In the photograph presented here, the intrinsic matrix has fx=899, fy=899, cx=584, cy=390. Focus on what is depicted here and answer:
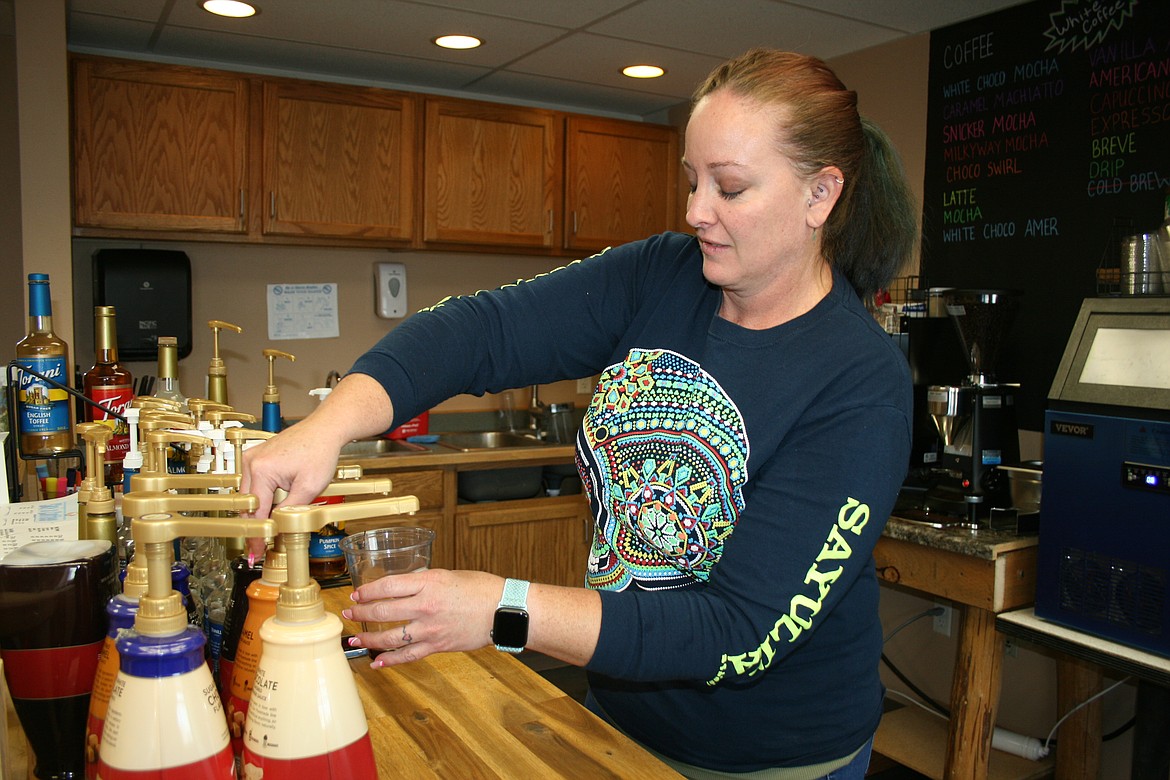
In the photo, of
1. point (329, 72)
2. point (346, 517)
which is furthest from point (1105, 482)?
point (329, 72)

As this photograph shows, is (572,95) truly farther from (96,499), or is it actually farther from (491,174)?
(96,499)

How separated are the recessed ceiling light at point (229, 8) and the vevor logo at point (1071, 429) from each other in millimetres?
2624

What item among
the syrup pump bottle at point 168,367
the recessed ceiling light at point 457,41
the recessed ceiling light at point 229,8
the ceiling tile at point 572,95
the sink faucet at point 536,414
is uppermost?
the ceiling tile at point 572,95

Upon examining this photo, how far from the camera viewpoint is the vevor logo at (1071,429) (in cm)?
198

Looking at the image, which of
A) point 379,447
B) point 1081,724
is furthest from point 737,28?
point 1081,724

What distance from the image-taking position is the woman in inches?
38.1

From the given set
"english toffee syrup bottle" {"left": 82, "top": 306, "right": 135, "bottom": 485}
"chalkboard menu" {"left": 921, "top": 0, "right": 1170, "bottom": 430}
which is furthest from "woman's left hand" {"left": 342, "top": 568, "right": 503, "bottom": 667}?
"chalkboard menu" {"left": 921, "top": 0, "right": 1170, "bottom": 430}

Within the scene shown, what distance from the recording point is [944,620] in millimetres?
3074

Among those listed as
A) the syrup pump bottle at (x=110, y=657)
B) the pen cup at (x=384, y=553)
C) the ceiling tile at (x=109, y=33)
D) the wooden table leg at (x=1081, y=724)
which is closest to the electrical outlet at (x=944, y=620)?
the wooden table leg at (x=1081, y=724)

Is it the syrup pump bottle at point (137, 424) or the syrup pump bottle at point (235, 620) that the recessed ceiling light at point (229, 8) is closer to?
the syrup pump bottle at point (137, 424)

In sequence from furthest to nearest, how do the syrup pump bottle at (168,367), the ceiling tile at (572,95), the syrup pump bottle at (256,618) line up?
the ceiling tile at (572,95) → the syrup pump bottle at (168,367) → the syrup pump bottle at (256,618)

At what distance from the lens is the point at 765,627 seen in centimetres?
96

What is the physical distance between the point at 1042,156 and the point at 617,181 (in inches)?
73.0

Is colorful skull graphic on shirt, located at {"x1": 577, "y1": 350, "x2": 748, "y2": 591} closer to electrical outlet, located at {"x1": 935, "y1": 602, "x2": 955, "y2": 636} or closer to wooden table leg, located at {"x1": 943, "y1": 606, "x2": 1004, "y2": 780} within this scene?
wooden table leg, located at {"x1": 943, "y1": 606, "x2": 1004, "y2": 780}
